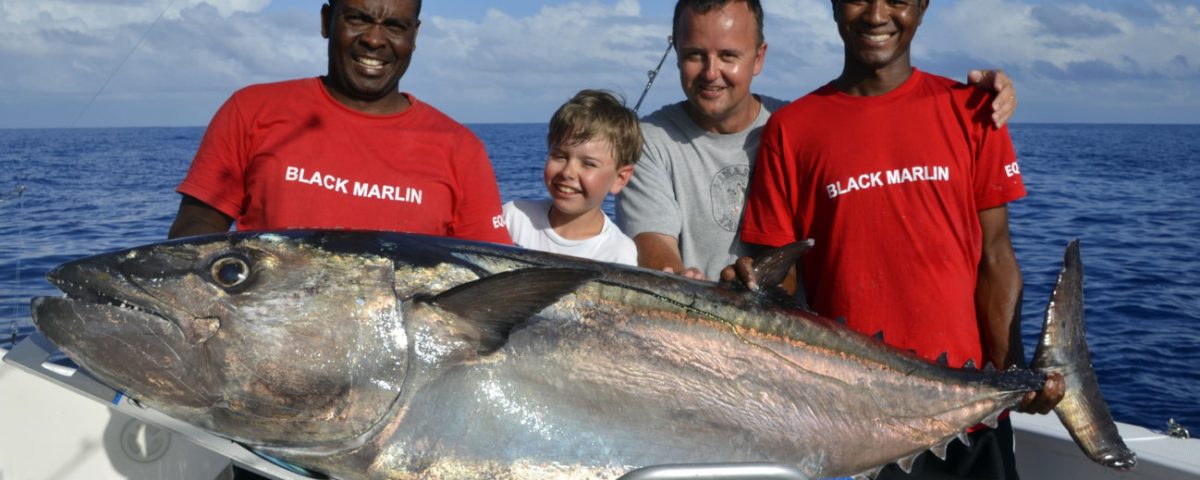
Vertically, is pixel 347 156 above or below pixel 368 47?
below

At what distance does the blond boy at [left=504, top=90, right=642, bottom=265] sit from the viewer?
11.9ft

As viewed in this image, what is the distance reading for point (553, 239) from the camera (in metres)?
3.72

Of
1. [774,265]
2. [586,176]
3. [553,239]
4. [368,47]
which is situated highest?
[368,47]

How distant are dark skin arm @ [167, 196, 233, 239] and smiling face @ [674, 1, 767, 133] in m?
1.64

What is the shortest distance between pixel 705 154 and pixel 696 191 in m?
0.14

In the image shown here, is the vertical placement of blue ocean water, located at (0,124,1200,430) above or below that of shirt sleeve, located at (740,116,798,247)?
below

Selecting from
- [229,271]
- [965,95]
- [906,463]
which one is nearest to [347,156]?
[229,271]

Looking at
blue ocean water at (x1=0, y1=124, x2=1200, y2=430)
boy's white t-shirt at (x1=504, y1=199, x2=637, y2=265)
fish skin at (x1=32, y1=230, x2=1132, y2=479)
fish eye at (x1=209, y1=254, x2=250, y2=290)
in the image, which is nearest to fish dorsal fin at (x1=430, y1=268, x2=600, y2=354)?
fish skin at (x1=32, y1=230, x2=1132, y2=479)

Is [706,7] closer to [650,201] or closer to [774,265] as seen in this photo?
[650,201]

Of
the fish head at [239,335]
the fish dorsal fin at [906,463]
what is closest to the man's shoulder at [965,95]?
the fish dorsal fin at [906,463]

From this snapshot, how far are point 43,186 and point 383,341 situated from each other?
22097 millimetres

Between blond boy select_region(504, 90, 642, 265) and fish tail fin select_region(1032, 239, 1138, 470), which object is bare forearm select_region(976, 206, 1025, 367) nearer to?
fish tail fin select_region(1032, 239, 1138, 470)

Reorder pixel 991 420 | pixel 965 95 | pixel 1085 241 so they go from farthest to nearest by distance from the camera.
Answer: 1. pixel 1085 241
2. pixel 965 95
3. pixel 991 420

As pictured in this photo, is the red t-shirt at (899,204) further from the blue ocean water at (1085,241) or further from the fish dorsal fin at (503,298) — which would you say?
the blue ocean water at (1085,241)
